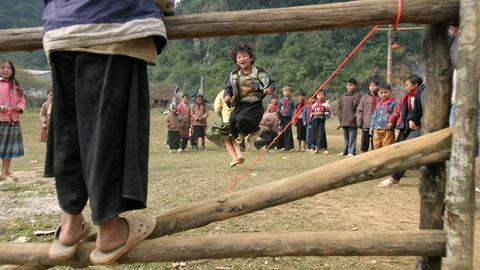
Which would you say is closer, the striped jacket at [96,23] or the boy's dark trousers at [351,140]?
the striped jacket at [96,23]

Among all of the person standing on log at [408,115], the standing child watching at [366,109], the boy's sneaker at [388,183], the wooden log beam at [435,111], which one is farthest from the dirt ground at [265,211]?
the standing child watching at [366,109]

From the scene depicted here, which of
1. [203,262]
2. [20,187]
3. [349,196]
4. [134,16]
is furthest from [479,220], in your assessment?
[20,187]

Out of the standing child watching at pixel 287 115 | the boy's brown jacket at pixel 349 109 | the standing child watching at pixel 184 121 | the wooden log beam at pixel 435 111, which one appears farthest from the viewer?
the standing child watching at pixel 184 121

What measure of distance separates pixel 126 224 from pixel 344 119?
9287 mm

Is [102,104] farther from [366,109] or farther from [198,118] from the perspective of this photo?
[198,118]

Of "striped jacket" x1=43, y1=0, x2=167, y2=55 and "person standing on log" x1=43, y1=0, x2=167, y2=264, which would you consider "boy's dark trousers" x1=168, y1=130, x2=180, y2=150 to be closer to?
"person standing on log" x1=43, y1=0, x2=167, y2=264

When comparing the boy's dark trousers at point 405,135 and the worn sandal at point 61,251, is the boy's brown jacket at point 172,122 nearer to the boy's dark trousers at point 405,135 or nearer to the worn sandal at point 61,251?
the boy's dark trousers at point 405,135

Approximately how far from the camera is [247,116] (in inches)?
207

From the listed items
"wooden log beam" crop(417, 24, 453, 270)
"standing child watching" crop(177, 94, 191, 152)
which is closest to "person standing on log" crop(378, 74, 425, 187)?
"wooden log beam" crop(417, 24, 453, 270)

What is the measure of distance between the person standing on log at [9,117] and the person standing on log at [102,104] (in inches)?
209

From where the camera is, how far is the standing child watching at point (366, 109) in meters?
9.77

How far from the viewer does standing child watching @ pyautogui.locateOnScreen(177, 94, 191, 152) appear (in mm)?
13523

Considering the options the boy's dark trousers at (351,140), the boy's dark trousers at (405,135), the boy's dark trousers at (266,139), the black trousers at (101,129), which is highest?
the black trousers at (101,129)

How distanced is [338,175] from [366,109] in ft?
26.7
